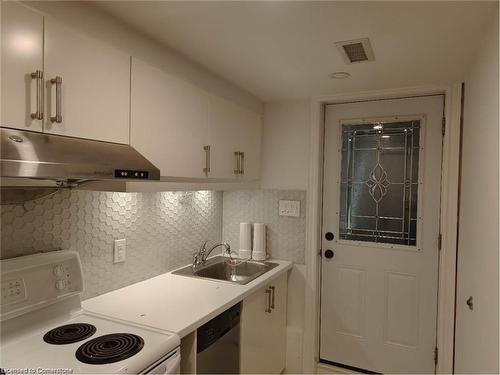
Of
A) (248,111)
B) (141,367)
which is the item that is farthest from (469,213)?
(141,367)

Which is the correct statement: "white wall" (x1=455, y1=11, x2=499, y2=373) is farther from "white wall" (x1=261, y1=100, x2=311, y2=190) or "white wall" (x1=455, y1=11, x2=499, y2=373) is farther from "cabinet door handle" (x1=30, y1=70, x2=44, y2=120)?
"cabinet door handle" (x1=30, y1=70, x2=44, y2=120)

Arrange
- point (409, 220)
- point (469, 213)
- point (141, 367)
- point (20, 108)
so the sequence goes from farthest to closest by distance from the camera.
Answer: point (409, 220)
point (469, 213)
point (141, 367)
point (20, 108)

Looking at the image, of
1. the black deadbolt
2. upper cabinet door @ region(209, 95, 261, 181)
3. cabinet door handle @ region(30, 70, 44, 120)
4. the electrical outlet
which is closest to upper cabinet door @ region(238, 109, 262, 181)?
upper cabinet door @ region(209, 95, 261, 181)

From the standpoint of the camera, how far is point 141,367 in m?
1.22

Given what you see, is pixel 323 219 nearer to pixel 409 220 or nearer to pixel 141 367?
pixel 409 220

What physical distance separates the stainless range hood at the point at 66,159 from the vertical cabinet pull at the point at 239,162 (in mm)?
1009

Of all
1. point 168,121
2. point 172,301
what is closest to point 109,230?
point 172,301

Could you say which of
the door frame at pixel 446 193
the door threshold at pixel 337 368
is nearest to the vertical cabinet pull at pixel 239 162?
the door frame at pixel 446 193

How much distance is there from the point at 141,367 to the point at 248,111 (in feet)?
6.14

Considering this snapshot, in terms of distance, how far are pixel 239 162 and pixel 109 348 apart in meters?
1.49

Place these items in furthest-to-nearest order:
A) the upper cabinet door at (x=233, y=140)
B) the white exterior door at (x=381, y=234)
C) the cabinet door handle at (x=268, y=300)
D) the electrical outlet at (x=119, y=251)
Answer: the white exterior door at (x=381, y=234), the cabinet door handle at (x=268, y=300), the upper cabinet door at (x=233, y=140), the electrical outlet at (x=119, y=251)

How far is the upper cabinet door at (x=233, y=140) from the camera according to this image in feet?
7.13

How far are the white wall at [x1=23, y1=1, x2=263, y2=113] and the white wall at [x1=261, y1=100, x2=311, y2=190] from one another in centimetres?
56

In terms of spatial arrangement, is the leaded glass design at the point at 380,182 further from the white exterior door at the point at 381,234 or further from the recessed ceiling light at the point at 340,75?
the recessed ceiling light at the point at 340,75
